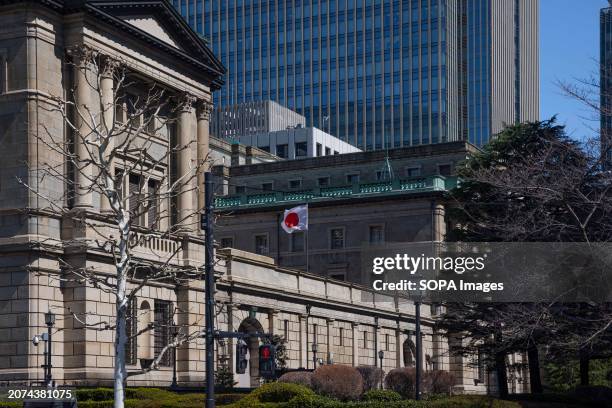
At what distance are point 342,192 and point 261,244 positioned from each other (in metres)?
7.89

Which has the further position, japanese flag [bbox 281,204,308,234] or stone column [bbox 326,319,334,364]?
stone column [bbox 326,319,334,364]

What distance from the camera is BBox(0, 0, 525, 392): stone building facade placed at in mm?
49156

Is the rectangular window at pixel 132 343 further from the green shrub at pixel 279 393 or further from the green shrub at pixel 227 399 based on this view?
the green shrub at pixel 279 393

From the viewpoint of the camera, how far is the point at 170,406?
40.4 metres

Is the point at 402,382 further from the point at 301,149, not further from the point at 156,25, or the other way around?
the point at 301,149

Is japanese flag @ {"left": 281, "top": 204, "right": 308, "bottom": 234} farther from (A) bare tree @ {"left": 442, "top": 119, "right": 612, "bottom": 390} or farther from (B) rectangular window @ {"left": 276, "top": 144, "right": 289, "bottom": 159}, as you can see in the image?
(B) rectangular window @ {"left": 276, "top": 144, "right": 289, "bottom": 159}

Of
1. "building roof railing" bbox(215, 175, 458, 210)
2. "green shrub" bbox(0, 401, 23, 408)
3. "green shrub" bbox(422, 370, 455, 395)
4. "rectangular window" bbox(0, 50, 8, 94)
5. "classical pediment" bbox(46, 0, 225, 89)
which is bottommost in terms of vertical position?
"green shrub" bbox(422, 370, 455, 395)

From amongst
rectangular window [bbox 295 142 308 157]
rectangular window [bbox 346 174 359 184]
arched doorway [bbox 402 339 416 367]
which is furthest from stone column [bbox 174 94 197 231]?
rectangular window [bbox 295 142 308 157]

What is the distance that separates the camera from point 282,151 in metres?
134

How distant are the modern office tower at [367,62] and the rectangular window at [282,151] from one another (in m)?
27.8

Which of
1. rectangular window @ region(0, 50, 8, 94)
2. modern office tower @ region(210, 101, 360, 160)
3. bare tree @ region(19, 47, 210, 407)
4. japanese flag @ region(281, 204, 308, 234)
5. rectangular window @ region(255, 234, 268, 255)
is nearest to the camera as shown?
bare tree @ region(19, 47, 210, 407)

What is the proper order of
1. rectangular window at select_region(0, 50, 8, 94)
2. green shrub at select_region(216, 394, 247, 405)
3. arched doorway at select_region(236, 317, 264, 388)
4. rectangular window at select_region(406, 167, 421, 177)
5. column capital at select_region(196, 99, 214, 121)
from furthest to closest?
1. rectangular window at select_region(406, 167, 421, 177)
2. arched doorway at select_region(236, 317, 264, 388)
3. column capital at select_region(196, 99, 214, 121)
4. rectangular window at select_region(0, 50, 8, 94)
5. green shrub at select_region(216, 394, 247, 405)

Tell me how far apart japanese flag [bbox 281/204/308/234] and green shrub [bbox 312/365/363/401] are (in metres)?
17.4

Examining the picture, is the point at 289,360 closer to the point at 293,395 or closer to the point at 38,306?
the point at 38,306
